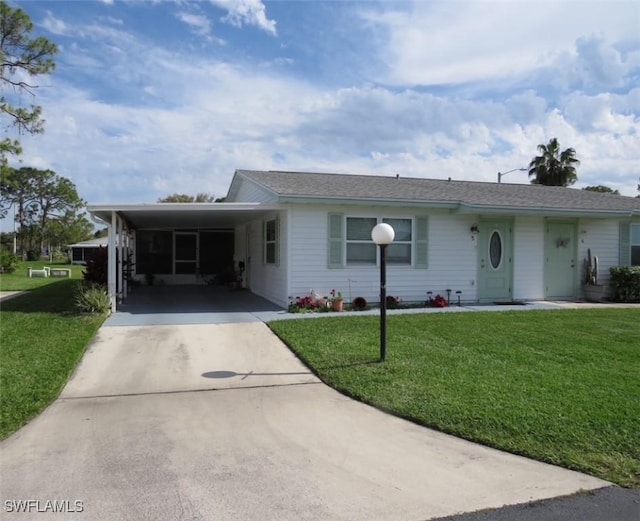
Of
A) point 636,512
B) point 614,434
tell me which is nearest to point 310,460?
point 636,512

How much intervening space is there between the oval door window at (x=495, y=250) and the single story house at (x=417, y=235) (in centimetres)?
4

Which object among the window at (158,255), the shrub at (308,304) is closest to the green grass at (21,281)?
the window at (158,255)

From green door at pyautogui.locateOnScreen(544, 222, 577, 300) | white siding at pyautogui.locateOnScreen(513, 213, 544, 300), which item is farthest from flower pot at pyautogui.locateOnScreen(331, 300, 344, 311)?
green door at pyautogui.locateOnScreen(544, 222, 577, 300)

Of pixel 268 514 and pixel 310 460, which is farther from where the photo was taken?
pixel 310 460

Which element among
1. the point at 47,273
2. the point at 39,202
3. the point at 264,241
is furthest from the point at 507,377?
A: the point at 39,202

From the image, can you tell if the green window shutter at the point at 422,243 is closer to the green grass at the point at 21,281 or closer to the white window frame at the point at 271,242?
the white window frame at the point at 271,242

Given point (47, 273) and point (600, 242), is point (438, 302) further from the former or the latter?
point (47, 273)

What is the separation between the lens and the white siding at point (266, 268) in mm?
12156

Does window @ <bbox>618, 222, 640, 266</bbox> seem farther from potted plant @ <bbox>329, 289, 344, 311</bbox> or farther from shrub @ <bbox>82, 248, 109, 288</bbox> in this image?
shrub @ <bbox>82, 248, 109, 288</bbox>

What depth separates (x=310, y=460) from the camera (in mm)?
3963

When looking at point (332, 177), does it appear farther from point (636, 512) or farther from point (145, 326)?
point (636, 512)

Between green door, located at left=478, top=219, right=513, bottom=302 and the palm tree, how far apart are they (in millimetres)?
26036

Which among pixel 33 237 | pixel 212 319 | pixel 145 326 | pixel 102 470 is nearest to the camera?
pixel 102 470

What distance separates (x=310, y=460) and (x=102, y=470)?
152cm
